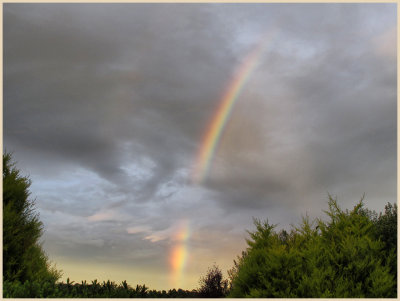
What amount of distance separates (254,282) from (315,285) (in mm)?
2373

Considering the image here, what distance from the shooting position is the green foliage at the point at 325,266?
1437 centimetres

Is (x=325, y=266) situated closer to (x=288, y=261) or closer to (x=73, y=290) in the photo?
(x=288, y=261)

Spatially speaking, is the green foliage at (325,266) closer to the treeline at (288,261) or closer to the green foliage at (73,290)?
the treeline at (288,261)

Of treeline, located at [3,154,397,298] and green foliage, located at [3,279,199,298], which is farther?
treeline, located at [3,154,397,298]

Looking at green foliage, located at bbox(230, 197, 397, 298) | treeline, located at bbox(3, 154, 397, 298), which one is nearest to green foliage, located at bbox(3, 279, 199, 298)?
treeline, located at bbox(3, 154, 397, 298)

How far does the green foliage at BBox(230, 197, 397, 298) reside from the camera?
566 inches

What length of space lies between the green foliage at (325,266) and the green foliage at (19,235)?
8.19 metres

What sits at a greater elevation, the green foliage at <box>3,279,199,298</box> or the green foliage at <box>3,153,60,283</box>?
the green foliage at <box>3,153,60,283</box>

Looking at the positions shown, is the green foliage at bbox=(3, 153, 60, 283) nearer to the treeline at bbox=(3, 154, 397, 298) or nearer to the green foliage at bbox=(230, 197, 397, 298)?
the treeline at bbox=(3, 154, 397, 298)

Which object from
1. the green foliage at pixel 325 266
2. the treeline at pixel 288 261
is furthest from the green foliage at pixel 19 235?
the green foliage at pixel 325 266

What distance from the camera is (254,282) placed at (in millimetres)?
15125

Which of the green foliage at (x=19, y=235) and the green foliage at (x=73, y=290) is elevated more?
the green foliage at (x=19, y=235)

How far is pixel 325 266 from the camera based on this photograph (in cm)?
1544

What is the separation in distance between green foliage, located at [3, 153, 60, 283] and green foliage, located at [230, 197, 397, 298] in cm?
819
